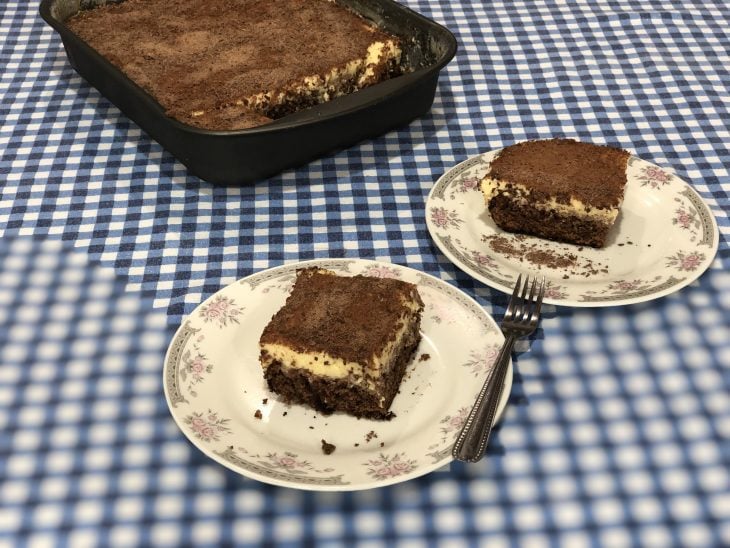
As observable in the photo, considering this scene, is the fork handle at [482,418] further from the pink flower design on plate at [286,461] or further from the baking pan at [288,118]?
the baking pan at [288,118]

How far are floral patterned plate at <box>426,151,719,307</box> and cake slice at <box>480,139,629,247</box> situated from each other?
0.03 meters

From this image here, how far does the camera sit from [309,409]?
4.37 feet

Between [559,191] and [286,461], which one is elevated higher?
[559,191]

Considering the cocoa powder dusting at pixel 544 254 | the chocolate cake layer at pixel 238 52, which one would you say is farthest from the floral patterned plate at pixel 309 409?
the chocolate cake layer at pixel 238 52

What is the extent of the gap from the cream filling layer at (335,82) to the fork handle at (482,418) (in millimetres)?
977

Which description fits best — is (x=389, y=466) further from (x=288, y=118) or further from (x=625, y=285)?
(x=288, y=118)

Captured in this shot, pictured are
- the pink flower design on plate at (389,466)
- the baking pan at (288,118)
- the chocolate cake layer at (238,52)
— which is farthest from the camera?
the chocolate cake layer at (238,52)

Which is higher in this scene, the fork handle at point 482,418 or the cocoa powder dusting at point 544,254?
the fork handle at point 482,418

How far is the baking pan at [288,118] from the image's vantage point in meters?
1.76

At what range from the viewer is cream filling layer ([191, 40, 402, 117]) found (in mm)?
1943

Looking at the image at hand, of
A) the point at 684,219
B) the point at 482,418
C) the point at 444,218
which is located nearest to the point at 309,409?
the point at 482,418

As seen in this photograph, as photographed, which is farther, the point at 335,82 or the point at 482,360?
the point at 335,82

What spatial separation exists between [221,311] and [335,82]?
0.88m

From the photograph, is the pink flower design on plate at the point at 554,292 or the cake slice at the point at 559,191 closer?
the pink flower design on plate at the point at 554,292
